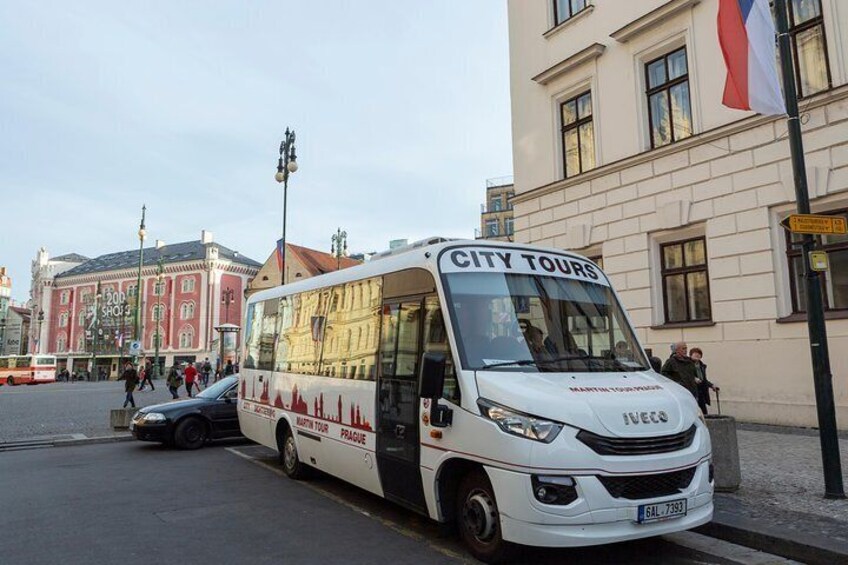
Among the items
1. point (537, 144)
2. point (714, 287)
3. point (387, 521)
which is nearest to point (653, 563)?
point (387, 521)

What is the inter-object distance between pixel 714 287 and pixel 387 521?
9409 mm

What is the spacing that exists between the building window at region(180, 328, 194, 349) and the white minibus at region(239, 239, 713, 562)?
257 feet

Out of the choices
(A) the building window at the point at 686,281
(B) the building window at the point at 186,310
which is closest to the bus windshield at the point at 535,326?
(A) the building window at the point at 686,281

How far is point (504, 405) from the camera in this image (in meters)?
5.07

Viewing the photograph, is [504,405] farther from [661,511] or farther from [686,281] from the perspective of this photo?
[686,281]

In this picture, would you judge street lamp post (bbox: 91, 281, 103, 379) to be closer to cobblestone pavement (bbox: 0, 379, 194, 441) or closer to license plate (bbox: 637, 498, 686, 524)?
cobblestone pavement (bbox: 0, 379, 194, 441)

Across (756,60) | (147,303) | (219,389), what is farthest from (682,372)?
(147,303)

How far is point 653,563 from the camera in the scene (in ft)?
17.2

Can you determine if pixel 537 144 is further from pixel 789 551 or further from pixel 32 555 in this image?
pixel 32 555

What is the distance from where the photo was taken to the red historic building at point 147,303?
8131 centimetres

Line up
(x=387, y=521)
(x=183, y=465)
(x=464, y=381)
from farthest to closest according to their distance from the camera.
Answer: (x=183, y=465) → (x=387, y=521) → (x=464, y=381)

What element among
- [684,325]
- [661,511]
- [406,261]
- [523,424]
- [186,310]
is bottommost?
[661,511]

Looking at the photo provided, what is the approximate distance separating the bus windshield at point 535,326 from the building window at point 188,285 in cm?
8259

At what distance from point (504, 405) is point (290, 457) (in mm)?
5287
